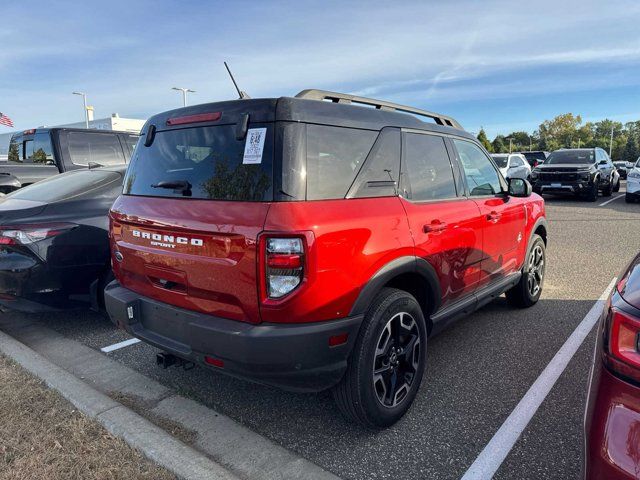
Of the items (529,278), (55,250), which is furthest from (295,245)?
(529,278)

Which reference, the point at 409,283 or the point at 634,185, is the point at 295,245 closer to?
the point at 409,283

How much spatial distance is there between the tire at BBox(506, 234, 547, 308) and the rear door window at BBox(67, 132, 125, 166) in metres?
6.81

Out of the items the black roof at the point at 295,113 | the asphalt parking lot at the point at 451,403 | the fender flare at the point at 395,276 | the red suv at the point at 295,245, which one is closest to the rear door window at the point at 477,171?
the red suv at the point at 295,245

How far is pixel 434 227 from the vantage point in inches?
121

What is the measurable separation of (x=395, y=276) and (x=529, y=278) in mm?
2704

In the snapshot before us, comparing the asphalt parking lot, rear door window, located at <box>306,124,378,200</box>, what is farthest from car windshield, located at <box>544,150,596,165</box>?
rear door window, located at <box>306,124,378,200</box>

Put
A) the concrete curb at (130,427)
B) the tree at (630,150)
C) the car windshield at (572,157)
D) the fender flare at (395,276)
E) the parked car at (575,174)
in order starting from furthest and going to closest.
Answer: the tree at (630,150), the car windshield at (572,157), the parked car at (575,174), the fender flare at (395,276), the concrete curb at (130,427)

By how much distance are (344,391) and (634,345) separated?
4.83 feet

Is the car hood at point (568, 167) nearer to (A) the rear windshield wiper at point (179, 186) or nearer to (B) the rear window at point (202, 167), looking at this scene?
(B) the rear window at point (202, 167)

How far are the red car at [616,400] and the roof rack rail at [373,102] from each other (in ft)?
5.95

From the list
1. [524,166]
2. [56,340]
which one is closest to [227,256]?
[56,340]

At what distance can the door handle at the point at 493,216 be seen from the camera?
381cm

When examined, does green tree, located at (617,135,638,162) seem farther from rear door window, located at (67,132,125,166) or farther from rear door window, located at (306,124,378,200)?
rear door window, located at (306,124,378,200)

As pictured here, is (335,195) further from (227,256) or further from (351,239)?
(227,256)
